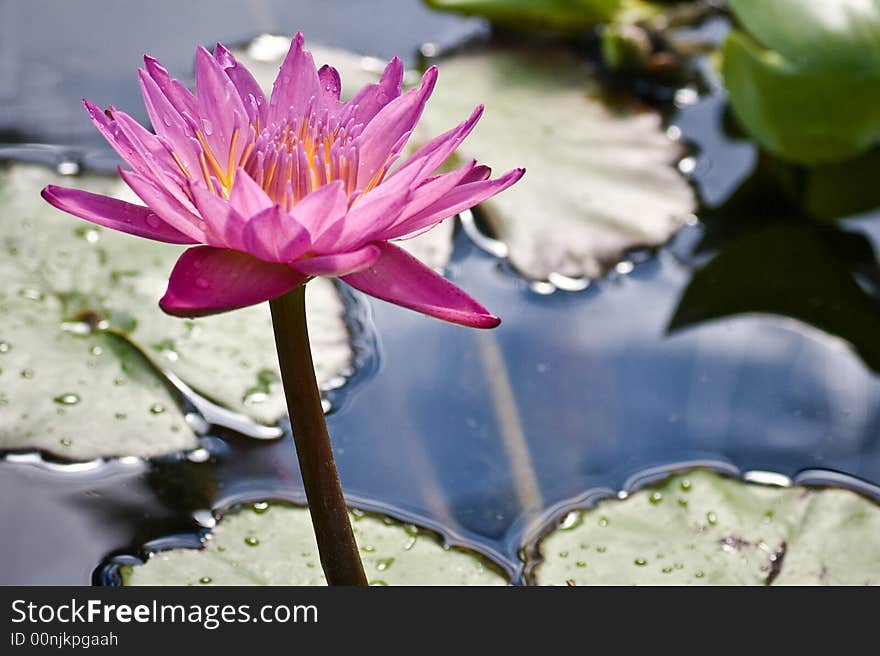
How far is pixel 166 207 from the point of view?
0.92 m

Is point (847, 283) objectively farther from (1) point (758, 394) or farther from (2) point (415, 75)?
(2) point (415, 75)

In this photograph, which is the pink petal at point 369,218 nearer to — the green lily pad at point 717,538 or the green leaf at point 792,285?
the green lily pad at point 717,538

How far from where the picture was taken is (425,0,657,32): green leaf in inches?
96.6

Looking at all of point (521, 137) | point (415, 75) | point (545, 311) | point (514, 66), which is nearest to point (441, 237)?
point (545, 311)

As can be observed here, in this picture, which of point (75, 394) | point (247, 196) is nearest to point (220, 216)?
point (247, 196)

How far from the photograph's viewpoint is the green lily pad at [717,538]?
1345 mm

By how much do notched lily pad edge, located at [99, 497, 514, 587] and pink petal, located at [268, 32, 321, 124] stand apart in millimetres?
551

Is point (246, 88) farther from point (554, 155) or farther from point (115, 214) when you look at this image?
point (554, 155)

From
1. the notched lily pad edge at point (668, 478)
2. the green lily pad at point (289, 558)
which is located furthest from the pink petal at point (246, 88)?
the notched lily pad edge at point (668, 478)

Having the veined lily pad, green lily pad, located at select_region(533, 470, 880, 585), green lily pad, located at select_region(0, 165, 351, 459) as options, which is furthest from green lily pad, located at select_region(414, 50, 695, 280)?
green lily pad, located at select_region(533, 470, 880, 585)

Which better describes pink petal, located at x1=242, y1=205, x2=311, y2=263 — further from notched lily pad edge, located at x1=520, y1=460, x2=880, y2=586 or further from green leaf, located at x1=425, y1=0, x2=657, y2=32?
green leaf, located at x1=425, y1=0, x2=657, y2=32

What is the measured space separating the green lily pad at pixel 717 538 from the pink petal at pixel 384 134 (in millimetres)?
589

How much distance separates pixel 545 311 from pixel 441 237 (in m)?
0.25

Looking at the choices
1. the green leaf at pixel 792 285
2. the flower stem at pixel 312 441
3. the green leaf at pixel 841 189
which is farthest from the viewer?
the green leaf at pixel 841 189
